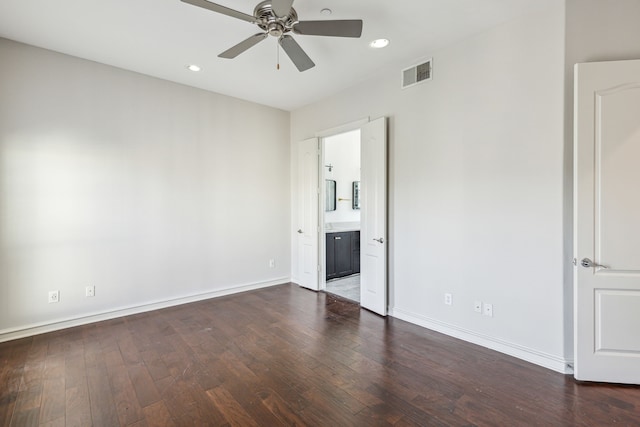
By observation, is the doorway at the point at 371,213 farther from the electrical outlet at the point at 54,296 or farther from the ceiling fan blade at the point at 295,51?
the electrical outlet at the point at 54,296

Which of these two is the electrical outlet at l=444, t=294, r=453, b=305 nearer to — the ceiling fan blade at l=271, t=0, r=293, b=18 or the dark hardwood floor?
the dark hardwood floor

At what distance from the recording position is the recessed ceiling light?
2.98 meters

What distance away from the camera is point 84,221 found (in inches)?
134

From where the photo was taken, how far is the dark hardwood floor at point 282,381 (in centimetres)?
193

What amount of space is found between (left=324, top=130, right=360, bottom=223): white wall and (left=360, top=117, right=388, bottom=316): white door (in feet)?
6.91

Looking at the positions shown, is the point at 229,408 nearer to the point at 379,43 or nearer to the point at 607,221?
the point at 607,221

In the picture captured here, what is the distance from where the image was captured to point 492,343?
9.18ft

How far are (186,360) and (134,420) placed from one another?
2.42ft

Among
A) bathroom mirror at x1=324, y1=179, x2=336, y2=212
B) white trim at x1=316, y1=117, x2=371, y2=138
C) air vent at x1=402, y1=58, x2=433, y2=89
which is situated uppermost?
air vent at x1=402, y1=58, x2=433, y2=89

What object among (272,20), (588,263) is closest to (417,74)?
(272,20)

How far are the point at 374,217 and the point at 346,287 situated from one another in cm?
169

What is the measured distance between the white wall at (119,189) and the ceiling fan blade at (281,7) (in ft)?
8.54

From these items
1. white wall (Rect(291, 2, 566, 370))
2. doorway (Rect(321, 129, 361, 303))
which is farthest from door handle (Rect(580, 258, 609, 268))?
doorway (Rect(321, 129, 361, 303))

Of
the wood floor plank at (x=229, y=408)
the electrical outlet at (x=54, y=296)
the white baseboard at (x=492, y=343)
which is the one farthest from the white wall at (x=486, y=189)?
the electrical outlet at (x=54, y=296)
